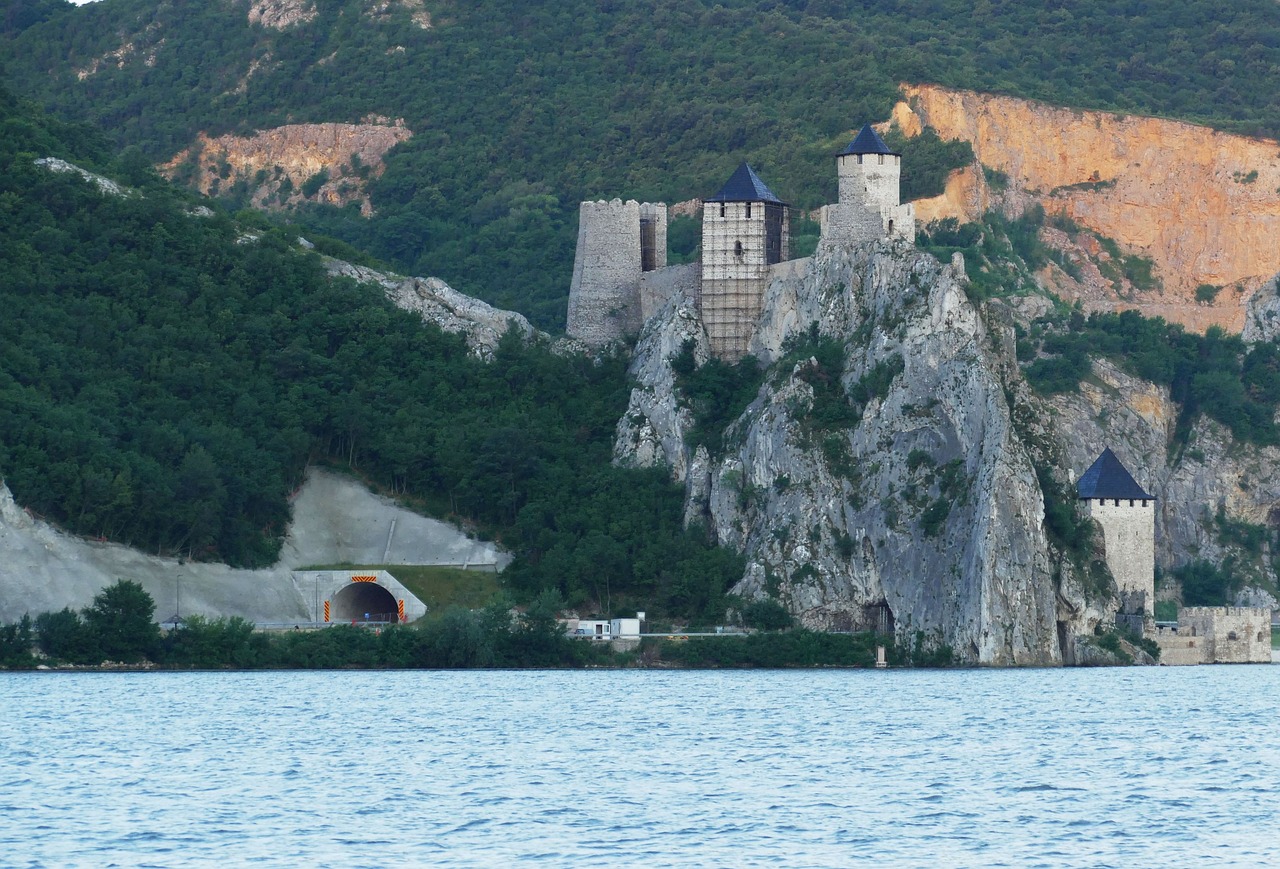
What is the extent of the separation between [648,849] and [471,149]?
117 metres

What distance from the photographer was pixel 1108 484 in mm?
99875

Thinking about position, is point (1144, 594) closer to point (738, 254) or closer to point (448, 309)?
point (738, 254)

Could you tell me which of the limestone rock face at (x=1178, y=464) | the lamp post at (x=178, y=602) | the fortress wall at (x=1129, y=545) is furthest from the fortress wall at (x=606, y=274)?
the lamp post at (x=178, y=602)

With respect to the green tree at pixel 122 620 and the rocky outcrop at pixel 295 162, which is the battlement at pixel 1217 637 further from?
the rocky outcrop at pixel 295 162

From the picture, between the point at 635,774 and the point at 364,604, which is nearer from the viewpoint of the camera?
the point at 635,774

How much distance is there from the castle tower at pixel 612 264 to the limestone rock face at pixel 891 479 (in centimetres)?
774

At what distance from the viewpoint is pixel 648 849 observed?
4575 cm

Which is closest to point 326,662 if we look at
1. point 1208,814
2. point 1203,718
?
point 1203,718

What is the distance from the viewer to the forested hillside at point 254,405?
325 feet

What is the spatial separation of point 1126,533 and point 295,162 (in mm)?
80923

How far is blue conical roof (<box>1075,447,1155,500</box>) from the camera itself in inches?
3915

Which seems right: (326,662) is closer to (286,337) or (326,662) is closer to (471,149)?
(286,337)

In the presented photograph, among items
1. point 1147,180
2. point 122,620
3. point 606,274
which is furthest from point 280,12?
point 122,620

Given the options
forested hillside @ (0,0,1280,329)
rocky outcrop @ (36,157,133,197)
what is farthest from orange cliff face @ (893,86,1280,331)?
rocky outcrop @ (36,157,133,197)
